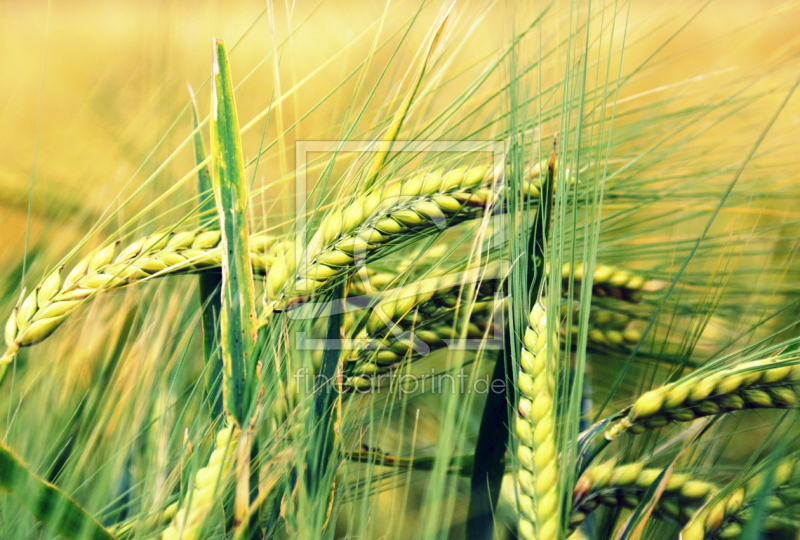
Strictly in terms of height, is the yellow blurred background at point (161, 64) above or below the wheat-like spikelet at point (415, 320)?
above

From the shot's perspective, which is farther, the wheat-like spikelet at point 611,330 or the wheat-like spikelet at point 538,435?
the wheat-like spikelet at point 611,330

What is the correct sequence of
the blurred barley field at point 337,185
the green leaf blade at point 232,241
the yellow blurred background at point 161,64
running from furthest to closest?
the yellow blurred background at point 161,64 < the blurred barley field at point 337,185 < the green leaf blade at point 232,241

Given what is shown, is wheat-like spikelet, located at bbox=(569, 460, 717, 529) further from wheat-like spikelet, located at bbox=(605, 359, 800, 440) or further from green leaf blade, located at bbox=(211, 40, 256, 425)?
green leaf blade, located at bbox=(211, 40, 256, 425)

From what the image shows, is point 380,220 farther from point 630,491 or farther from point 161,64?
point 161,64

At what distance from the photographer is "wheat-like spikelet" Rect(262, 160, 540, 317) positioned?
8.5 inches

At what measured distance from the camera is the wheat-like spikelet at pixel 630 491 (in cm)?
22

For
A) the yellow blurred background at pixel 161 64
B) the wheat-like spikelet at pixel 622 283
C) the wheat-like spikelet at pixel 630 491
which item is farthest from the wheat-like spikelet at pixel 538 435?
the yellow blurred background at pixel 161 64

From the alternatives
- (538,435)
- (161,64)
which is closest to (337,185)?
(538,435)

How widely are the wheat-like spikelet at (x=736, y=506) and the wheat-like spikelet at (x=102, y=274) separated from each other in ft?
0.77

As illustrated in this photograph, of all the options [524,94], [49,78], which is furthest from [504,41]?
[49,78]

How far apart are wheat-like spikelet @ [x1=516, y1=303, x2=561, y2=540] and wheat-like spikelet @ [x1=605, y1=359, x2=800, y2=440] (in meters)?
0.03

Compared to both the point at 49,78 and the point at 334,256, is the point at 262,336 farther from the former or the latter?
the point at 49,78

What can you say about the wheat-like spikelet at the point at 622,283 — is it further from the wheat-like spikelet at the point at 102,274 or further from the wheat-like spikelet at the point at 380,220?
the wheat-like spikelet at the point at 102,274

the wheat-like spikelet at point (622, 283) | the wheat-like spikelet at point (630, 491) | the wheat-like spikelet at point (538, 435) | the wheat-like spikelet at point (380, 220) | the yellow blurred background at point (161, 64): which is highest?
the yellow blurred background at point (161, 64)
